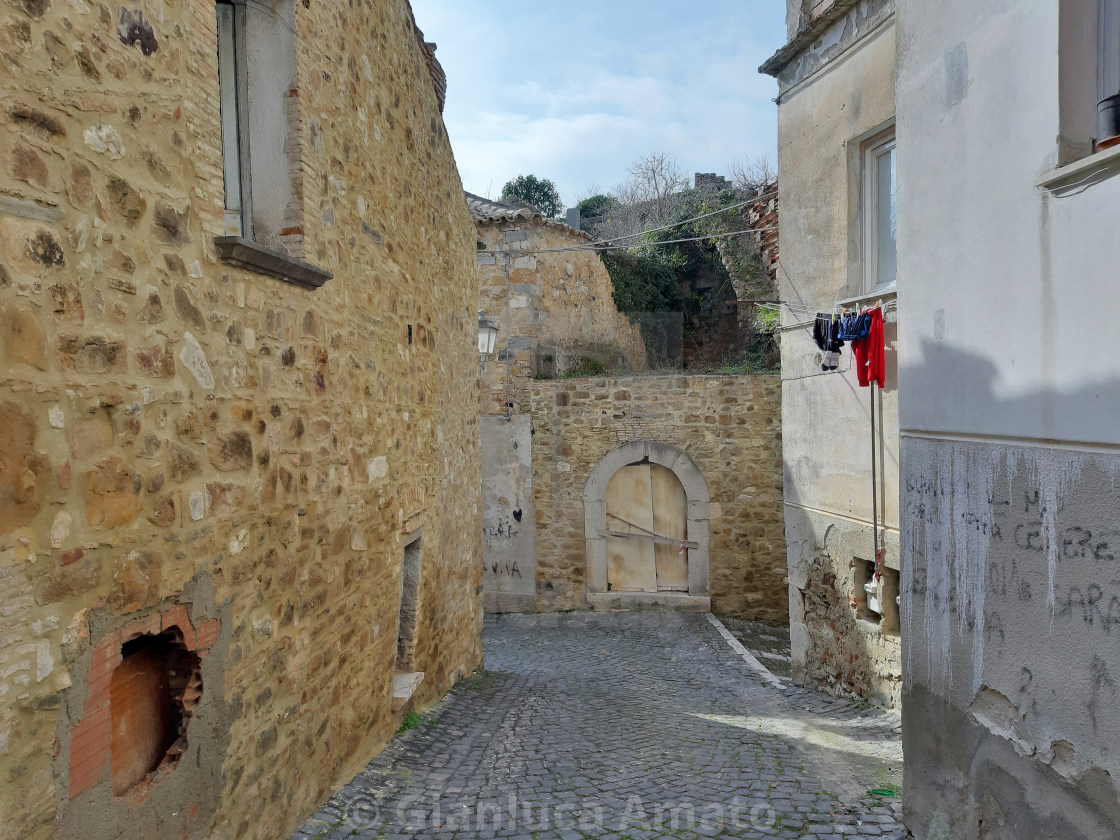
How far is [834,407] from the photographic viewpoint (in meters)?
6.43

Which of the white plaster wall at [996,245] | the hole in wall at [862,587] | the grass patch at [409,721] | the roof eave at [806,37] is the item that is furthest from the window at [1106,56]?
the grass patch at [409,721]

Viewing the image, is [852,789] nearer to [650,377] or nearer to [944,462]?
[944,462]

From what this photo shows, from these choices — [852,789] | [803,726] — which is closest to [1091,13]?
[852,789]

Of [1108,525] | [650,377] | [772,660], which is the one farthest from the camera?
[650,377]

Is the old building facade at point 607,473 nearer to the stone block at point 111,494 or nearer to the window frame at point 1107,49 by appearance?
the window frame at point 1107,49

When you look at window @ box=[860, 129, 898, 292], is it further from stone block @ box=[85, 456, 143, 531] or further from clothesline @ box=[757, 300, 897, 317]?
stone block @ box=[85, 456, 143, 531]

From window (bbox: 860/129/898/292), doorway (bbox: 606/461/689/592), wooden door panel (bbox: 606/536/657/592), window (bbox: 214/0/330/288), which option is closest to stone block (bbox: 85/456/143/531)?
window (bbox: 214/0/330/288)

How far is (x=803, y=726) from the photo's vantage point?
226 inches

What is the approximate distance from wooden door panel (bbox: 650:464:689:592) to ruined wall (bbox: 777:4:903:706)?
11.2 ft

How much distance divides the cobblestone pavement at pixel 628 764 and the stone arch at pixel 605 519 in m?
2.76

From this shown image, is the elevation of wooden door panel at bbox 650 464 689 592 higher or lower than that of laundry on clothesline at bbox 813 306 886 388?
lower

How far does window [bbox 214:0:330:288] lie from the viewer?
362 cm

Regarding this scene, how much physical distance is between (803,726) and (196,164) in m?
5.38

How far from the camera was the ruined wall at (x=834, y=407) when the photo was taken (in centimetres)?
586
